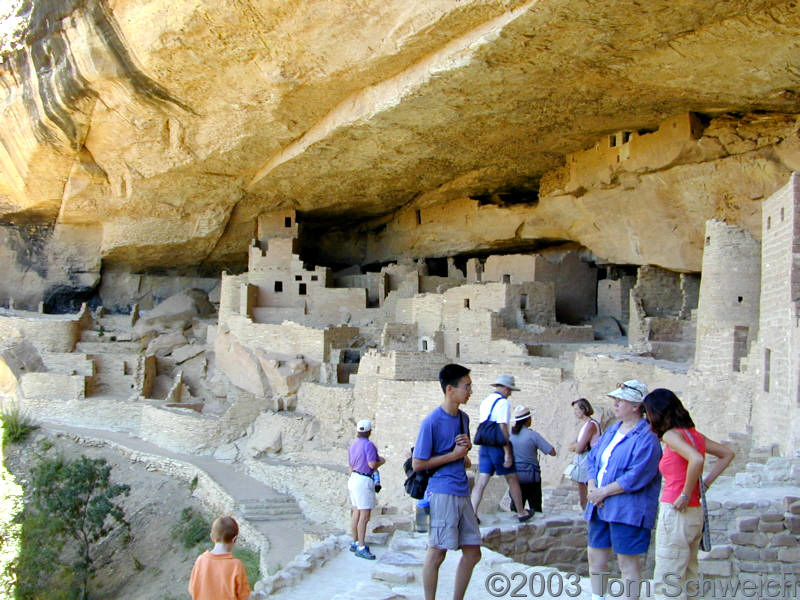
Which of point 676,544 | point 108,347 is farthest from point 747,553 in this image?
point 108,347

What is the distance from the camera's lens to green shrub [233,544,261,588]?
11.1 metres

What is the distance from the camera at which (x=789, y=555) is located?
474 cm

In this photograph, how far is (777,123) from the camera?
1134cm

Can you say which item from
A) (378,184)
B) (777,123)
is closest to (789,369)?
(777,123)

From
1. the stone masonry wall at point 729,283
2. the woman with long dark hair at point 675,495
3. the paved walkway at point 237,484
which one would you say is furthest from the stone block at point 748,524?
the paved walkway at point 237,484

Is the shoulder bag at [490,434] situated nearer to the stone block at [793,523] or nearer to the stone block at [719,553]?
the stone block at [719,553]

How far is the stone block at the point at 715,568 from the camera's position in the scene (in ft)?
15.0

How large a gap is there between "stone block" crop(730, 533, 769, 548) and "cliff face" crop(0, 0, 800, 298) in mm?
6015

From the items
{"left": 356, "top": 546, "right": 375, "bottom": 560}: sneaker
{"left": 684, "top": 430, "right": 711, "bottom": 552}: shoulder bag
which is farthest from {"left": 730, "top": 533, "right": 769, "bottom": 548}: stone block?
{"left": 356, "top": 546, "right": 375, "bottom": 560}: sneaker

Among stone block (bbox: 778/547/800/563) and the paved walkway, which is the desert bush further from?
stone block (bbox: 778/547/800/563)

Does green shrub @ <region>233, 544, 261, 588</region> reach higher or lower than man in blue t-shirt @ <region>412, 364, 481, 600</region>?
lower

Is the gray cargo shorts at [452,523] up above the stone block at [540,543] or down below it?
above

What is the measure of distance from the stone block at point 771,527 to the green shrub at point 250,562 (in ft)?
26.0

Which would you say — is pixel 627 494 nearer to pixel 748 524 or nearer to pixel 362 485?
pixel 748 524
